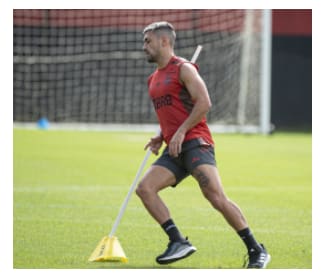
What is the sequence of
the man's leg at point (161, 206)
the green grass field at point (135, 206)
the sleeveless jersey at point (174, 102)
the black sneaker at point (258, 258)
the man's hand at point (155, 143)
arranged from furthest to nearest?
the green grass field at point (135, 206) → the man's hand at point (155, 143) → the sleeveless jersey at point (174, 102) → the man's leg at point (161, 206) → the black sneaker at point (258, 258)

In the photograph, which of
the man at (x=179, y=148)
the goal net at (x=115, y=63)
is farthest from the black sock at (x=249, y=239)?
the goal net at (x=115, y=63)

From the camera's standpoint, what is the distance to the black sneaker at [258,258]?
7.20 metres

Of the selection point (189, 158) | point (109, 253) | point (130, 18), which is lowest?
point (109, 253)

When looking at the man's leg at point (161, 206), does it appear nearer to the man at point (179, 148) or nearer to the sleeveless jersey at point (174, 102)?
the man at point (179, 148)

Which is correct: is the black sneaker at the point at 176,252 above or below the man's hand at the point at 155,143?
below

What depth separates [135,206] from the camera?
1121 cm

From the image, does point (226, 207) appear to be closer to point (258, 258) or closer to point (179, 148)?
point (258, 258)

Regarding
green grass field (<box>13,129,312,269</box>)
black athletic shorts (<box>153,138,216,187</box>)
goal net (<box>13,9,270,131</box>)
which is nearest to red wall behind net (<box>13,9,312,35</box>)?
goal net (<box>13,9,270,131</box>)

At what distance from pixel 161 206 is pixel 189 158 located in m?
0.45

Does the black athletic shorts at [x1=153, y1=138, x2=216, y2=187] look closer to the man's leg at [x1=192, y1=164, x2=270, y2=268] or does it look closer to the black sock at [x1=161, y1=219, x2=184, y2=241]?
the man's leg at [x1=192, y1=164, x2=270, y2=268]

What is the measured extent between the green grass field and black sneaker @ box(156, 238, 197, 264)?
5.6 inches

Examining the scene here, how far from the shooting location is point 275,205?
11352 millimetres

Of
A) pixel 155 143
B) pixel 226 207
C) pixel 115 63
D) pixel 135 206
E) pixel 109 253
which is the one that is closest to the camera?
pixel 226 207

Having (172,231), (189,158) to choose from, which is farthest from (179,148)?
(172,231)
